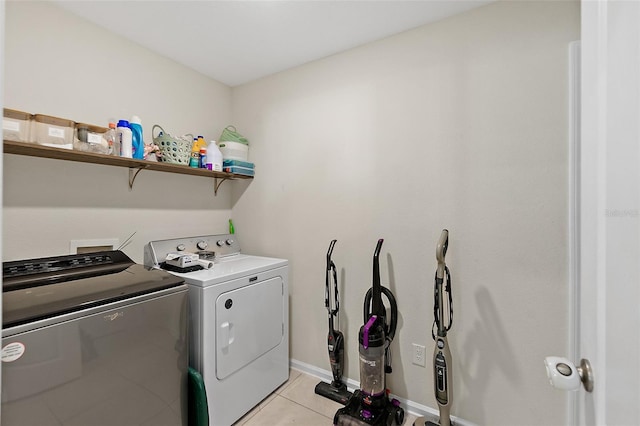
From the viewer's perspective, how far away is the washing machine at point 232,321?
159 centimetres

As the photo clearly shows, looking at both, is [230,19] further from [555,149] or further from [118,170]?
[555,149]

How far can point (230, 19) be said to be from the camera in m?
1.78

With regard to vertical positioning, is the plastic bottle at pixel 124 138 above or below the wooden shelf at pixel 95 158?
above

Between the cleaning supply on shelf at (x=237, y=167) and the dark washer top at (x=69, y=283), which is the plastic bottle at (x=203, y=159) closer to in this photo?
the cleaning supply on shelf at (x=237, y=167)

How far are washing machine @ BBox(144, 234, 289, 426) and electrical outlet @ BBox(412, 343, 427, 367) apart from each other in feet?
3.16

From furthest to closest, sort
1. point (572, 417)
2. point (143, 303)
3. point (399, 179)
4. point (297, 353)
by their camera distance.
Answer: point (297, 353) < point (399, 179) < point (143, 303) < point (572, 417)

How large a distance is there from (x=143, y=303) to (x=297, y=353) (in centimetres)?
146

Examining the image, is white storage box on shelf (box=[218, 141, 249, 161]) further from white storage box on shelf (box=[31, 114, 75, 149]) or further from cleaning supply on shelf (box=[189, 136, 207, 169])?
white storage box on shelf (box=[31, 114, 75, 149])

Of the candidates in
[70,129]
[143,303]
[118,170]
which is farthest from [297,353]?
[70,129]

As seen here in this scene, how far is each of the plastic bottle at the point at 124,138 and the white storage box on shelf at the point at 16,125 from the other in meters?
0.39

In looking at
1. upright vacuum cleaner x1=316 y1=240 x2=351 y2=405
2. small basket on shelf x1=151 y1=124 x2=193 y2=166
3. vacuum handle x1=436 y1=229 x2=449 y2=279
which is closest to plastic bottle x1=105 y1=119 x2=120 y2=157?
small basket on shelf x1=151 y1=124 x2=193 y2=166

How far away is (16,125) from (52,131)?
0.42 ft

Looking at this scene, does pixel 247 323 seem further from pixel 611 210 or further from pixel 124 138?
pixel 611 210

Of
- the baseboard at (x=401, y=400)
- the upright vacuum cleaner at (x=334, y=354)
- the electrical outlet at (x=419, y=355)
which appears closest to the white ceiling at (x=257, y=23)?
the upright vacuum cleaner at (x=334, y=354)
